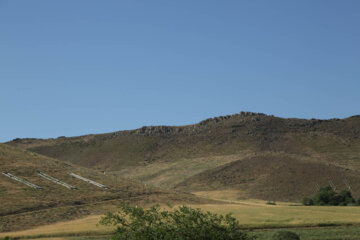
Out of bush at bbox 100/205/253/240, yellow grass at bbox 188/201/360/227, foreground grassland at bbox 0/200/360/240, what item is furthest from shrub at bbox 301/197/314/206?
bush at bbox 100/205/253/240

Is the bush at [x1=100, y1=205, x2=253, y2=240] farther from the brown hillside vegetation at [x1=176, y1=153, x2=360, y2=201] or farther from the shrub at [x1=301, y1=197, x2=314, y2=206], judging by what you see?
the brown hillside vegetation at [x1=176, y1=153, x2=360, y2=201]

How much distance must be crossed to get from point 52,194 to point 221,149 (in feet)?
292

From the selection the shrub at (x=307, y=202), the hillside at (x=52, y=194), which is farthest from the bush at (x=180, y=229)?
the shrub at (x=307, y=202)

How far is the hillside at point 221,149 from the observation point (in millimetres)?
130500

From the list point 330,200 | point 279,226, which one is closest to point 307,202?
point 330,200

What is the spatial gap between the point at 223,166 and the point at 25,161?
54598 mm

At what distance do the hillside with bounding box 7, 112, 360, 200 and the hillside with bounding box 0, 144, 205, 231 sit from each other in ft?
99.2

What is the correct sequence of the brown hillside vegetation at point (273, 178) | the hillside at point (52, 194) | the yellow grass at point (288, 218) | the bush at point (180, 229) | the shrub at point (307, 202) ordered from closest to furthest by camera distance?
the bush at point (180, 229) < the yellow grass at point (288, 218) < the hillside at point (52, 194) < the shrub at point (307, 202) < the brown hillside vegetation at point (273, 178)

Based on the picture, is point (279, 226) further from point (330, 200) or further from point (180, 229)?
point (330, 200)

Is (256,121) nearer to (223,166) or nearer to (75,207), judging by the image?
(223,166)

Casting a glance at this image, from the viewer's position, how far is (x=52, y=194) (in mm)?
76000

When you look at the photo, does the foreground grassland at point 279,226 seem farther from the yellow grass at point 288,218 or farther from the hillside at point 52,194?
the hillside at point 52,194

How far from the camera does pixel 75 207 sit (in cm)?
6975

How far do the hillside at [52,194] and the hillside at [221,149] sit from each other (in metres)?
30.2
